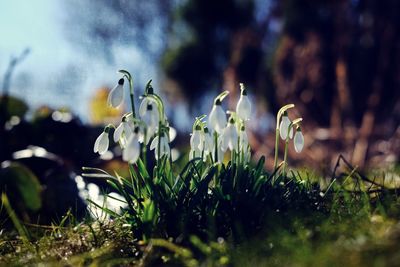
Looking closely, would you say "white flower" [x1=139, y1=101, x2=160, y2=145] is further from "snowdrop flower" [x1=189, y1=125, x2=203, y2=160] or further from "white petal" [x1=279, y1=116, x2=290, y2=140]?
"white petal" [x1=279, y1=116, x2=290, y2=140]

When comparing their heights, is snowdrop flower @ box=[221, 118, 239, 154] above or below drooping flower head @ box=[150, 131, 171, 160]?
above

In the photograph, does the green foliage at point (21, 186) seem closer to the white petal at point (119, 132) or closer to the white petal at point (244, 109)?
the white petal at point (119, 132)

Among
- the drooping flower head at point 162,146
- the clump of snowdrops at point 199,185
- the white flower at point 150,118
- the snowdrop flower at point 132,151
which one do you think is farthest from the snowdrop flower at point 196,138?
the snowdrop flower at point 132,151

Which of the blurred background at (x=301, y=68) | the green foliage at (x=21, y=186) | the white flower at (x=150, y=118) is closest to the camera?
the white flower at (x=150, y=118)

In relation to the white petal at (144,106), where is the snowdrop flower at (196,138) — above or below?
below

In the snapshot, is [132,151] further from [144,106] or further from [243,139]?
[243,139]

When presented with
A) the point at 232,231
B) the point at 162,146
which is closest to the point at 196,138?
the point at 162,146

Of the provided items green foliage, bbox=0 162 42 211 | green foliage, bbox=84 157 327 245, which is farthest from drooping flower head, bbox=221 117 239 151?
green foliage, bbox=0 162 42 211

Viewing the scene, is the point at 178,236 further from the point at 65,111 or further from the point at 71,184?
the point at 65,111
